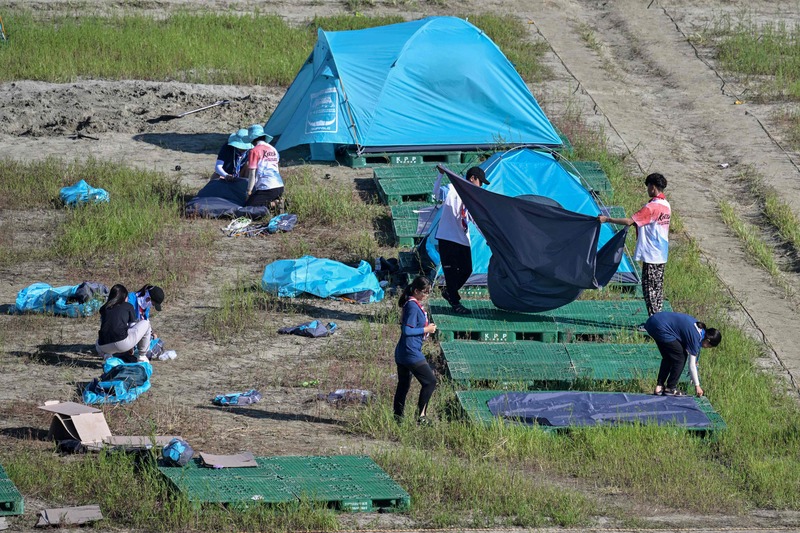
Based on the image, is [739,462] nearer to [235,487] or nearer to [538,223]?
[538,223]

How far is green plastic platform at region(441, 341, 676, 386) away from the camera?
37.0 feet

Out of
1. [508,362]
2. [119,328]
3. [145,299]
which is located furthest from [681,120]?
[119,328]

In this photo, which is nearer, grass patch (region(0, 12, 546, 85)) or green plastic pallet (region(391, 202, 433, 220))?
green plastic pallet (region(391, 202, 433, 220))

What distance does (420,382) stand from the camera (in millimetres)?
10219

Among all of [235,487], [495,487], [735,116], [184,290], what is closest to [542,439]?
[495,487]

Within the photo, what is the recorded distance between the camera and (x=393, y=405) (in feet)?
34.5

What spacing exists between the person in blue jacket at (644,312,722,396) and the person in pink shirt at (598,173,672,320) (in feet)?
3.98

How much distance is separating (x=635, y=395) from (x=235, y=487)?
3.97 m

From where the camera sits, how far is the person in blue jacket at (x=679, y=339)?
35.0 ft

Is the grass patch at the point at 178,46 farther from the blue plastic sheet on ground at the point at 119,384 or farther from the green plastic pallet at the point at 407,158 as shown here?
the blue plastic sheet on ground at the point at 119,384

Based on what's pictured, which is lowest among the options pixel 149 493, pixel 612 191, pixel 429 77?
pixel 149 493

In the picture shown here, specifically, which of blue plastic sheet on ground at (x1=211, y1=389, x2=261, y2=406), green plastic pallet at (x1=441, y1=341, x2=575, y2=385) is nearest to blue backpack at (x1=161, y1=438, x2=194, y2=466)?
blue plastic sheet on ground at (x1=211, y1=389, x2=261, y2=406)

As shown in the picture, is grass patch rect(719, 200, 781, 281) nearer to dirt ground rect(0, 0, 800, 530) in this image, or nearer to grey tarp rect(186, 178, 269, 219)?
dirt ground rect(0, 0, 800, 530)

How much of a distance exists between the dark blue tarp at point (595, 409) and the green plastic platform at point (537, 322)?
1495 millimetres
